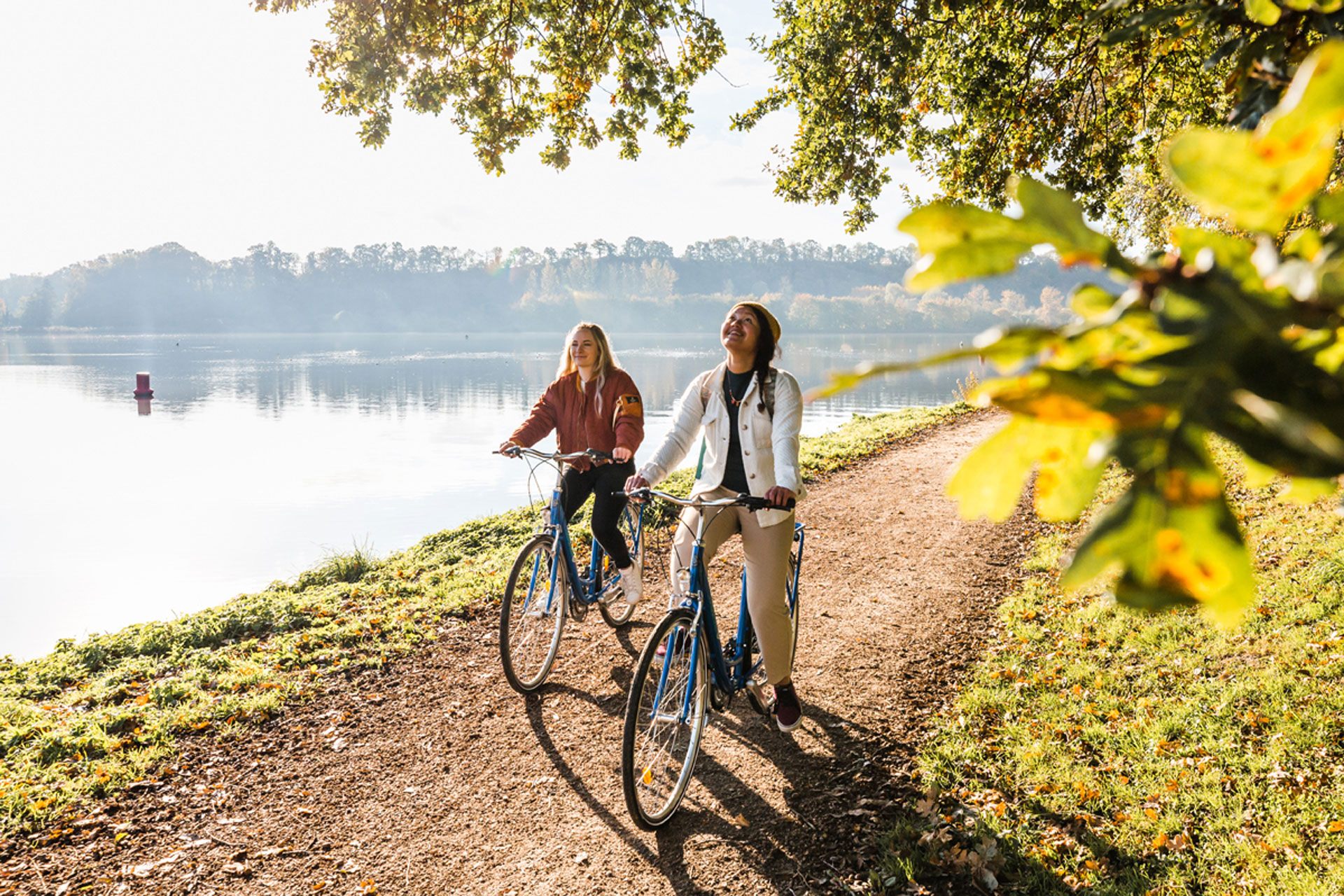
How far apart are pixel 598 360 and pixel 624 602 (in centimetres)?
199

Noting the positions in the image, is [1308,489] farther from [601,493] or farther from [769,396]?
[601,493]

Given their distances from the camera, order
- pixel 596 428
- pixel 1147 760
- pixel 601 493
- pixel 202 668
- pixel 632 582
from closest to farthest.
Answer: pixel 1147 760, pixel 601 493, pixel 596 428, pixel 632 582, pixel 202 668

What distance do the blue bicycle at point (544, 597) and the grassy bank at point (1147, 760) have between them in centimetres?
260

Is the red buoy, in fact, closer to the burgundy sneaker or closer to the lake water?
the lake water

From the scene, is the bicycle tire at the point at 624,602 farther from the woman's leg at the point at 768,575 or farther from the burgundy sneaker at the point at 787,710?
the woman's leg at the point at 768,575

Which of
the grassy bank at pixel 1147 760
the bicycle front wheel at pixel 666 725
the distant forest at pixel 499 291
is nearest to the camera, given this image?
the grassy bank at pixel 1147 760

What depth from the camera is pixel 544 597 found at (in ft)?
18.3

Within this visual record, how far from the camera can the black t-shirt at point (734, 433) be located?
4137mm

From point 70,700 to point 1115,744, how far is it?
7.13 m

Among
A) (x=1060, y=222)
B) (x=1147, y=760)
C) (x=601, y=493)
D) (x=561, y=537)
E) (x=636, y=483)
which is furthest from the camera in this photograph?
(x=601, y=493)

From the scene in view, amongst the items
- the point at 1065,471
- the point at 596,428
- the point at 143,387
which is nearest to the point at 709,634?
the point at 596,428

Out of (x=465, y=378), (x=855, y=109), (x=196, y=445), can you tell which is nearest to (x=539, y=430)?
(x=855, y=109)

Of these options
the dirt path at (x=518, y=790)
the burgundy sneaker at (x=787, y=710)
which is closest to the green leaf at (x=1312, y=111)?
the dirt path at (x=518, y=790)

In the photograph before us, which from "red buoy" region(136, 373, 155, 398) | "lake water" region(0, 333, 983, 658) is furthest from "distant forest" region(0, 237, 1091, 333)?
"red buoy" region(136, 373, 155, 398)
